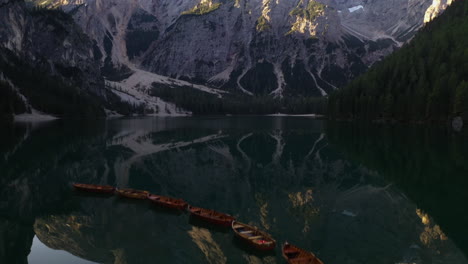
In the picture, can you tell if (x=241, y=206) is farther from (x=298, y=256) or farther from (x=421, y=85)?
(x=421, y=85)

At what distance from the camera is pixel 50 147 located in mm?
79562

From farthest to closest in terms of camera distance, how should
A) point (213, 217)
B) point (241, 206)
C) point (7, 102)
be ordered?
1. point (7, 102)
2. point (241, 206)
3. point (213, 217)

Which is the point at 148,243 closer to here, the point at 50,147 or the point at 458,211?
the point at 458,211

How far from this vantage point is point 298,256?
22234 millimetres

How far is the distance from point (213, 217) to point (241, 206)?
259 inches

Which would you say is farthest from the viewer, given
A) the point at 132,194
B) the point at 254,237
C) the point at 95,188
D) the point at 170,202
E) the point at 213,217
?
the point at 95,188

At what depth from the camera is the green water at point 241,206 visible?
25.5 meters

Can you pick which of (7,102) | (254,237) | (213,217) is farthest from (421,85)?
(7,102)

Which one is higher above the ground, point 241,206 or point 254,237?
point 254,237

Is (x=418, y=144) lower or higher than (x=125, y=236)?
higher

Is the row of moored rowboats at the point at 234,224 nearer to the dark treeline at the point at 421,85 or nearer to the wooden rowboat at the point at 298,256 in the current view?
the wooden rowboat at the point at 298,256

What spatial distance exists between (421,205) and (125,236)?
27603 millimetres

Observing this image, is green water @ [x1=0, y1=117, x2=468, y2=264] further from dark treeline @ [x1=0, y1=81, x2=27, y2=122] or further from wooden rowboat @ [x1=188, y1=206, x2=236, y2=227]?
dark treeline @ [x1=0, y1=81, x2=27, y2=122]

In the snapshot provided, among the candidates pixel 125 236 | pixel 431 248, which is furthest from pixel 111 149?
pixel 431 248
